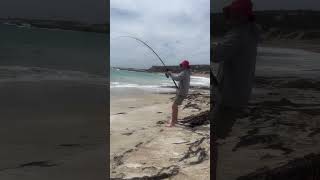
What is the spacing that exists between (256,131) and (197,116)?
55 centimetres

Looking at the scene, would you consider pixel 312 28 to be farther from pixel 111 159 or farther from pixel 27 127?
pixel 27 127

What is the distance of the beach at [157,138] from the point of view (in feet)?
11.1

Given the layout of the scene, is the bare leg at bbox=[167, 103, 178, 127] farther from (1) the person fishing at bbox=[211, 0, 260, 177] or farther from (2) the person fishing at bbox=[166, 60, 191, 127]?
(1) the person fishing at bbox=[211, 0, 260, 177]

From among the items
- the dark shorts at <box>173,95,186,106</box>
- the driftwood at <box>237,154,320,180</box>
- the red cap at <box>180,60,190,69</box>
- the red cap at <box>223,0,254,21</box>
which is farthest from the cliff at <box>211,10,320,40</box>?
the driftwood at <box>237,154,320,180</box>

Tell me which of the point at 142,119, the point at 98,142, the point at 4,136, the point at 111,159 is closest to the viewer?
the point at 4,136

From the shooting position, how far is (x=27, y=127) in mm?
2930

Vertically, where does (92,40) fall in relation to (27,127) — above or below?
above

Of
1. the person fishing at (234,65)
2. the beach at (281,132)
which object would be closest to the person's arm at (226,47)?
the person fishing at (234,65)

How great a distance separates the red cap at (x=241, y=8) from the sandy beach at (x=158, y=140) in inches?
27.6

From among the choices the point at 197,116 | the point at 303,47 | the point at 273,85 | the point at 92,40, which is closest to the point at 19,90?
the point at 92,40

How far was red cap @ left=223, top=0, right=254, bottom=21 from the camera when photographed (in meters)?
3.06

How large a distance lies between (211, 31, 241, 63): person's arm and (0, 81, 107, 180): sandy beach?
2.41 ft

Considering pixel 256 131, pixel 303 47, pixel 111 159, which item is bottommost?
pixel 111 159

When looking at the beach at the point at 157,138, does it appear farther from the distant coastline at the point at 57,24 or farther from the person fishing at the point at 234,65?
the distant coastline at the point at 57,24
